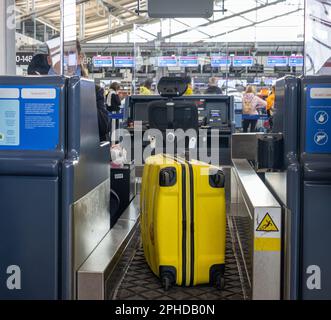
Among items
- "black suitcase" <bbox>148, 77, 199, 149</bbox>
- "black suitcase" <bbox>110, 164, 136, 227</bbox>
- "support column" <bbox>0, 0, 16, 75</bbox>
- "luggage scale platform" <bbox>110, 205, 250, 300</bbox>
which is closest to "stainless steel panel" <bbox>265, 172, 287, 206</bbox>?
"luggage scale platform" <bbox>110, 205, 250, 300</bbox>

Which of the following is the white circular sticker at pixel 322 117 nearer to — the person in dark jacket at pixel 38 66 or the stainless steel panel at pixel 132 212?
the stainless steel panel at pixel 132 212

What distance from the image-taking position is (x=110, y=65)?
24312 mm

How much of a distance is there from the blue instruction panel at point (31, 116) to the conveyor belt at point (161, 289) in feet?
2.90

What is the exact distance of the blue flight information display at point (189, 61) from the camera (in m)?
22.5

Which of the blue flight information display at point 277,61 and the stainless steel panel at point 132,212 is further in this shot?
the blue flight information display at point 277,61

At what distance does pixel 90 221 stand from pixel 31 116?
0.65 meters

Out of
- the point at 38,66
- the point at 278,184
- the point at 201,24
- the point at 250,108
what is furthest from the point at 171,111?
the point at 201,24

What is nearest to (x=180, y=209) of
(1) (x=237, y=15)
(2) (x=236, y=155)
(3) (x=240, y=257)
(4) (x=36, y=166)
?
(3) (x=240, y=257)

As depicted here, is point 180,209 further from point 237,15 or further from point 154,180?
point 237,15

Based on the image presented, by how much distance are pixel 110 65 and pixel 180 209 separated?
2213cm

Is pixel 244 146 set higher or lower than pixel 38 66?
lower

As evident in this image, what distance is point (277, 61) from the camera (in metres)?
24.0

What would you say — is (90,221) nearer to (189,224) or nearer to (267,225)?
(189,224)

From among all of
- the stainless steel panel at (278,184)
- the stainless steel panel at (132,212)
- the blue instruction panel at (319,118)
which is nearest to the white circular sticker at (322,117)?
the blue instruction panel at (319,118)
